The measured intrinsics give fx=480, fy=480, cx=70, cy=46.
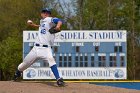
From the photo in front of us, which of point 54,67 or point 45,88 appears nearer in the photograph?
point 45,88

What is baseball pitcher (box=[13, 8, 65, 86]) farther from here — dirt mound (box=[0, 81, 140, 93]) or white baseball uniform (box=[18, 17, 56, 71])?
dirt mound (box=[0, 81, 140, 93])

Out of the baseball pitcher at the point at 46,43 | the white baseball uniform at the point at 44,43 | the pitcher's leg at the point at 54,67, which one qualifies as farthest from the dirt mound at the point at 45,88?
the white baseball uniform at the point at 44,43

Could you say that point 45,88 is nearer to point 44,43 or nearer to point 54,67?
point 54,67

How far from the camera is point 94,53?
73.8 feet

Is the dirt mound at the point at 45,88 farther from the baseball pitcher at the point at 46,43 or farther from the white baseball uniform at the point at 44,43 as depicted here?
the white baseball uniform at the point at 44,43

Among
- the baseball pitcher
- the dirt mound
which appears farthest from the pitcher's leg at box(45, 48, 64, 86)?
the dirt mound

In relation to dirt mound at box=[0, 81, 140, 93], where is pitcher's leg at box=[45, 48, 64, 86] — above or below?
above

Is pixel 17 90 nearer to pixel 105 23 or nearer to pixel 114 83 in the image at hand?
pixel 114 83

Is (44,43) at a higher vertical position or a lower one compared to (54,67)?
higher

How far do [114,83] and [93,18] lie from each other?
13.4m

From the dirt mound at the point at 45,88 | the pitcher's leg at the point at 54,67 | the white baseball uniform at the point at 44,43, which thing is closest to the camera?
the dirt mound at the point at 45,88

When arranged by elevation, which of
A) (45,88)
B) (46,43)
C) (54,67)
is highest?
(46,43)

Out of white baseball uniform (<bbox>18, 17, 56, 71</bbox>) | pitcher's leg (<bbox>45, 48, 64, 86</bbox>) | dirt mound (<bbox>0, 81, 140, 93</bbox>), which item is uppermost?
white baseball uniform (<bbox>18, 17, 56, 71</bbox>)

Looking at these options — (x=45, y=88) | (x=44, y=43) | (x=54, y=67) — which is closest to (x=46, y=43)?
(x=44, y=43)
